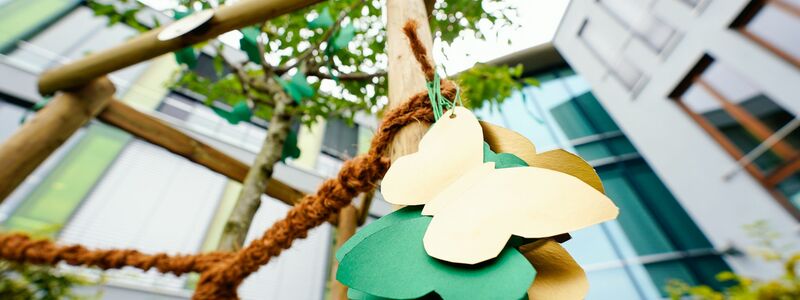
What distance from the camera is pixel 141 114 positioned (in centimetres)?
110

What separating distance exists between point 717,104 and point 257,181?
4.59 m

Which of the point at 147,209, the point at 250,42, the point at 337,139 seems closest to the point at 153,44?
the point at 250,42

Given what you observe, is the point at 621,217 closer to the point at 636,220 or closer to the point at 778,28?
the point at 636,220

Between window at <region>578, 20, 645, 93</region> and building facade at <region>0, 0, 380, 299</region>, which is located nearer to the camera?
building facade at <region>0, 0, 380, 299</region>

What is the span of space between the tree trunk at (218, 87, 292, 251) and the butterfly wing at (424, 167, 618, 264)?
875 millimetres

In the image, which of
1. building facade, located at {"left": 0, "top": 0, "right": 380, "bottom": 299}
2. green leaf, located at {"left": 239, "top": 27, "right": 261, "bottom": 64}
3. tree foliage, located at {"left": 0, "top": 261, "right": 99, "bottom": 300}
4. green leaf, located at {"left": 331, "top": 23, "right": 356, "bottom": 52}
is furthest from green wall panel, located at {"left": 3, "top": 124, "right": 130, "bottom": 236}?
green leaf, located at {"left": 331, "top": 23, "right": 356, "bottom": 52}

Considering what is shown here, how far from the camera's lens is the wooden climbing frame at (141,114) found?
537 mm

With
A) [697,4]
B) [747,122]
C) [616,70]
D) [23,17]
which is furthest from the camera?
[616,70]

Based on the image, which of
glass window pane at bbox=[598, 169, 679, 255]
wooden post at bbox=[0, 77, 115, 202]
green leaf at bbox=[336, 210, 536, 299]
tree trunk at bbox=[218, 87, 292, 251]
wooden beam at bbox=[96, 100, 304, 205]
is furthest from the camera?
glass window pane at bbox=[598, 169, 679, 255]

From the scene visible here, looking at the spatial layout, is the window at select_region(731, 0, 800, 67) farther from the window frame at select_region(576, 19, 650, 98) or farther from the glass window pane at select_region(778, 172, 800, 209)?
the window frame at select_region(576, 19, 650, 98)

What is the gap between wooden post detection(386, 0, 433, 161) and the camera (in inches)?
15.6

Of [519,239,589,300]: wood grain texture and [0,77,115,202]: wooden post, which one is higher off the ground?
[519,239,589,300]: wood grain texture

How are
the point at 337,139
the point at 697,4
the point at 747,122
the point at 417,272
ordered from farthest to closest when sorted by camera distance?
the point at 337,139 → the point at 697,4 → the point at 747,122 → the point at 417,272

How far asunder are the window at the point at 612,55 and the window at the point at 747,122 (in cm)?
65
